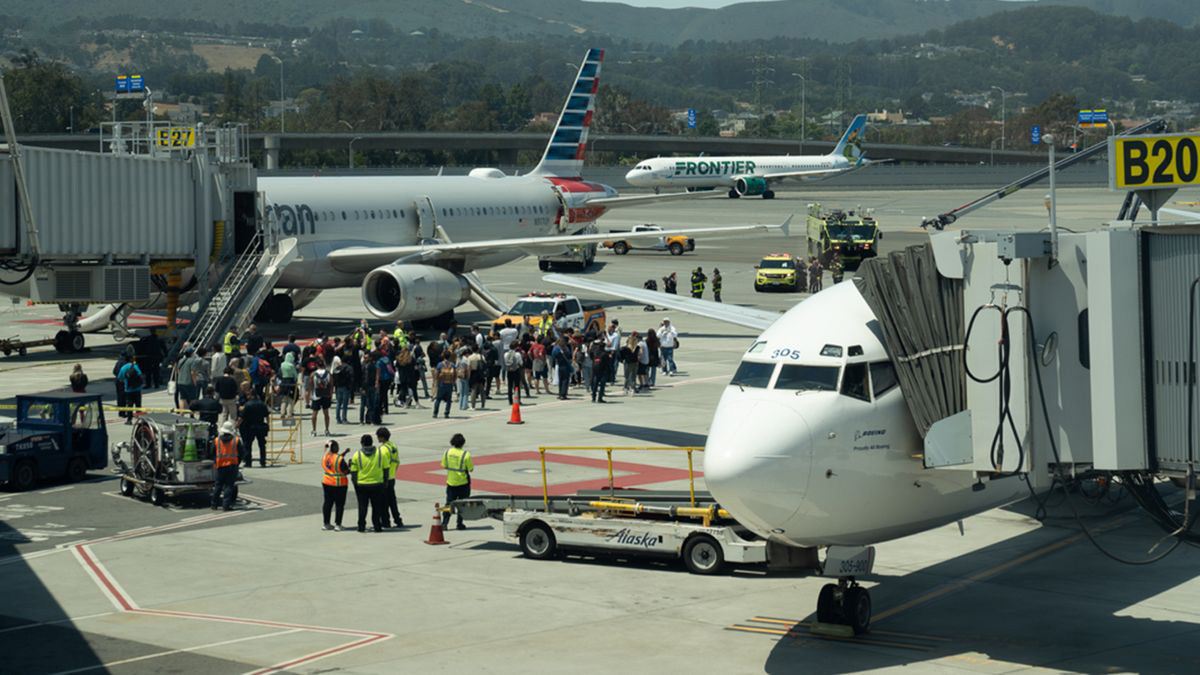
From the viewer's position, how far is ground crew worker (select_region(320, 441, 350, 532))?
25.6 metres

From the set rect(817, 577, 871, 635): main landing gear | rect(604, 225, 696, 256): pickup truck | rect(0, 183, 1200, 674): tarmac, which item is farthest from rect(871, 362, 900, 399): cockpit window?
rect(604, 225, 696, 256): pickup truck

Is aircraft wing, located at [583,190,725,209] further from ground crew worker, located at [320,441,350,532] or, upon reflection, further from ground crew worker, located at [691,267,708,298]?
ground crew worker, located at [320,441,350,532]

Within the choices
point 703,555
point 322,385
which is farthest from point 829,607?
point 322,385

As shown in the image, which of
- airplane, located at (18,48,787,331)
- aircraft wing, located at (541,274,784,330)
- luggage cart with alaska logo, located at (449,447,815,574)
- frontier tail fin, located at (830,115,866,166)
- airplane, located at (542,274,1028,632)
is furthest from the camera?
frontier tail fin, located at (830,115,866,166)

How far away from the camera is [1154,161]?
1720 cm

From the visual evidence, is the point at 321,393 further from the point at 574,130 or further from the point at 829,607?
the point at 574,130

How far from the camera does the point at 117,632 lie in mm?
19422

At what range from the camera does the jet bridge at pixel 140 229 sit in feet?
127

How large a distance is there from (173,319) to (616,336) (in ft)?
45.0

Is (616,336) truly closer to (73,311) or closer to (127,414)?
(127,414)

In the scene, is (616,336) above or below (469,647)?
Answer: above

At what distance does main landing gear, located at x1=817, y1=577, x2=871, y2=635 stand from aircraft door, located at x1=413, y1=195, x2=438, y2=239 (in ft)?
130

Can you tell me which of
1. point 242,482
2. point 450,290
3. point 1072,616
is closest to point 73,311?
point 450,290

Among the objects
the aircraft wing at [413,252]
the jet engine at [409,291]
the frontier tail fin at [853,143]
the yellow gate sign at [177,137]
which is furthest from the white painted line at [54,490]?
the frontier tail fin at [853,143]
